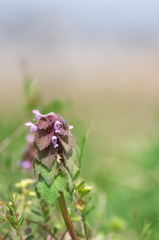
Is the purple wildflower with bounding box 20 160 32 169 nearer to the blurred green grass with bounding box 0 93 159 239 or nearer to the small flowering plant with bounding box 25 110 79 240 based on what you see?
the blurred green grass with bounding box 0 93 159 239

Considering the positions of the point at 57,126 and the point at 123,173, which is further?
the point at 123,173

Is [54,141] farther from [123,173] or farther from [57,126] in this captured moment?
[123,173]

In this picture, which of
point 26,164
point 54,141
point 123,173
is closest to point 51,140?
point 54,141

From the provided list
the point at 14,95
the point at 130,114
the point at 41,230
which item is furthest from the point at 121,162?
the point at 14,95

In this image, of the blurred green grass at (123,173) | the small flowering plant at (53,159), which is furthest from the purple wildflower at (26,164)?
the small flowering plant at (53,159)

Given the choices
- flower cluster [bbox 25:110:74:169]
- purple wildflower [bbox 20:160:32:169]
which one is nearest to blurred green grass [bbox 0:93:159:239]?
purple wildflower [bbox 20:160:32:169]

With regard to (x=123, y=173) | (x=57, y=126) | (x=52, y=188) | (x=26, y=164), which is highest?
(x=57, y=126)
